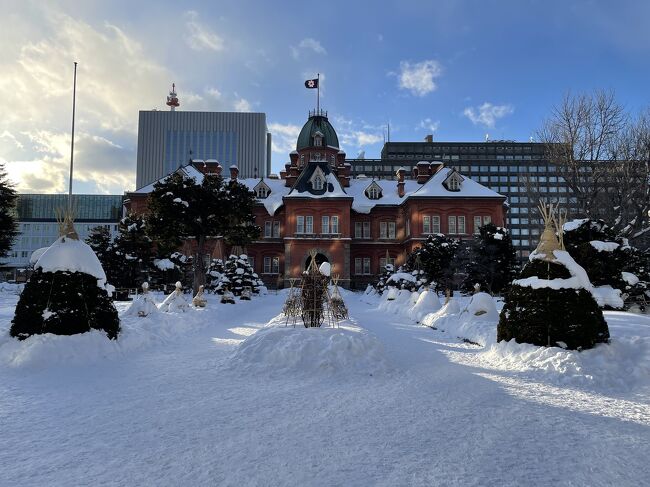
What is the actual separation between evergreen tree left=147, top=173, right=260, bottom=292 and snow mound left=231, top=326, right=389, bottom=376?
662 inches

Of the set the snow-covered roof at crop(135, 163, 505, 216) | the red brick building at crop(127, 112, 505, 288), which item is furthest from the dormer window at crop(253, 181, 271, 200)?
the snow-covered roof at crop(135, 163, 505, 216)

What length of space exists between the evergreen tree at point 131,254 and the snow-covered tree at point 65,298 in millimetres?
22118

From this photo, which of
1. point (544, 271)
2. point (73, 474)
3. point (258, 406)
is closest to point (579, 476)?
point (258, 406)

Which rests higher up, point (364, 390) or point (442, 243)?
point (442, 243)

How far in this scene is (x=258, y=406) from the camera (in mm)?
5555

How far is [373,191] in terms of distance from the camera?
51.3m

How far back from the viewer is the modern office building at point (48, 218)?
281ft

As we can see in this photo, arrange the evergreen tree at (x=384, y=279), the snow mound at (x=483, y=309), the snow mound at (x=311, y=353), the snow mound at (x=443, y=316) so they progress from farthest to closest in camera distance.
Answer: the evergreen tree at (x=384, y=279), the snow mound at (x=443, y=316), the snow mound at (x=483, y=309), the snow mound at (x=311, y=353)

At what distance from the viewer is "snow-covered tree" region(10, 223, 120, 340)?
806 cm

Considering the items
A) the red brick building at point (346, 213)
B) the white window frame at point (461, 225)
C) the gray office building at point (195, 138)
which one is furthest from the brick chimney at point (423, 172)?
the gray office building at point (195, 138)

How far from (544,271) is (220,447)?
7.41 meters

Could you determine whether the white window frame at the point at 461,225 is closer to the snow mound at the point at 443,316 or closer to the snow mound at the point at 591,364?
the snow mound at the point at 443,316

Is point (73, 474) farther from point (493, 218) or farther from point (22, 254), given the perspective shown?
point (22, 254)

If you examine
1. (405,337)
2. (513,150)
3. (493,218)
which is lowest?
(405,337)
